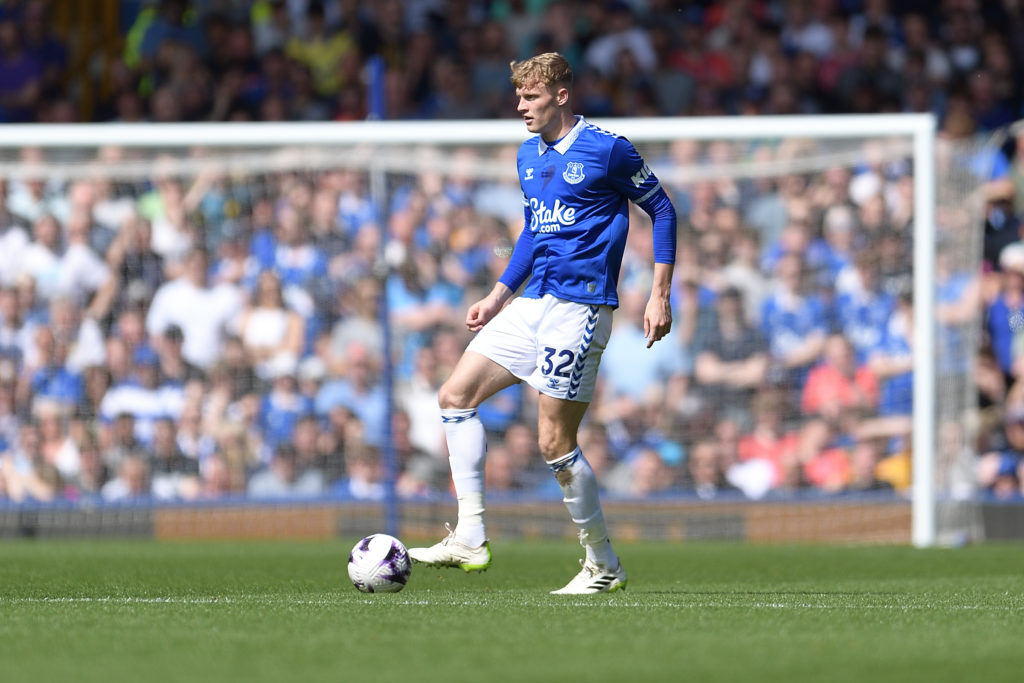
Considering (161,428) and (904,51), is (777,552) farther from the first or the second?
(904,51)

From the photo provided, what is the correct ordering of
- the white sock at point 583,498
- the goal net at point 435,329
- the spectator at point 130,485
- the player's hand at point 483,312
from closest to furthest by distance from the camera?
the white sock at point 583,498, the player's hand at point 483,312, the goal net at point 435,329, the spectator at point 130,485

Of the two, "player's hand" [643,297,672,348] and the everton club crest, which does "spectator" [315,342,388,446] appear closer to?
the everton club crest

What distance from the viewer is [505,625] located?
5.89m

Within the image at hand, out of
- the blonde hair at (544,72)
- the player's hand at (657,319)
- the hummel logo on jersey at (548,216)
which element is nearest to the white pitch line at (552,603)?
the player's hand at (657,319)

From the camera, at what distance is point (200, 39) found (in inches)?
699

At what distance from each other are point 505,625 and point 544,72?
2.52m

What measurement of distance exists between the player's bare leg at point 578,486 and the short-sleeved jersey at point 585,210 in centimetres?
49

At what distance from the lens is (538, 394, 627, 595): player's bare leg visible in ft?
24.0

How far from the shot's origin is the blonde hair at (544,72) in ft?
24.0

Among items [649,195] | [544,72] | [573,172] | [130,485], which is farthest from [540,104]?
[130,485]

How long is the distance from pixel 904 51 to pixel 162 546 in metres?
8.88

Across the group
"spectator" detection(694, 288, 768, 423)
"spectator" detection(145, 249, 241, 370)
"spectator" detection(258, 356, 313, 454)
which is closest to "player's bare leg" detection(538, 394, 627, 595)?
"spectator" detection(694, 288, 768, 423)

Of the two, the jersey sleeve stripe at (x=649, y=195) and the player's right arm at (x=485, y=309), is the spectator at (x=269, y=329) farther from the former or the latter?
the jersey sleeve stripe at (x=649, y=195)

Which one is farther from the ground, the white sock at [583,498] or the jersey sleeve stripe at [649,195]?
the jersey sleeve stripe at [649,195]
